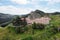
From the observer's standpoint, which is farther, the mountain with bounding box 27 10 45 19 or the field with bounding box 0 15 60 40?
the mountain with bounding box 27 10 45 19

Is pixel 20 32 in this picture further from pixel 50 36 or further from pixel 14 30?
pixel 50 36

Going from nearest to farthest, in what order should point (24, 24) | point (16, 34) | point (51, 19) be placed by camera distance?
point (16, 34), point (24, 24), point (51, 19)

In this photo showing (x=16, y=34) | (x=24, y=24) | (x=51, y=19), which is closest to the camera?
(x=16, y=34)

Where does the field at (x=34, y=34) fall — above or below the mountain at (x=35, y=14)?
below

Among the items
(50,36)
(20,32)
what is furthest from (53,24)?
(20,32)

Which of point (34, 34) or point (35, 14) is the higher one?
point (35, 14)

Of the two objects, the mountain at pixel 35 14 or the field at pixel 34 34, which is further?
the mountain at pixel 35 14

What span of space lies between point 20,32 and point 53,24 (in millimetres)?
4743

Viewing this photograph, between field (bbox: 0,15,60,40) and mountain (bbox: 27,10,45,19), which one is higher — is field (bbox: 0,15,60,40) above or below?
below

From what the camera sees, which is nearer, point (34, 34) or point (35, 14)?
point (34, 34)

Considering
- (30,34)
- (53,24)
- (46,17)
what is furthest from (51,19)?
(30,34)

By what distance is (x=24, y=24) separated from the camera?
2680 cm

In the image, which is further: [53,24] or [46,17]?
[46,17]

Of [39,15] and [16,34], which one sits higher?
[39,15]
